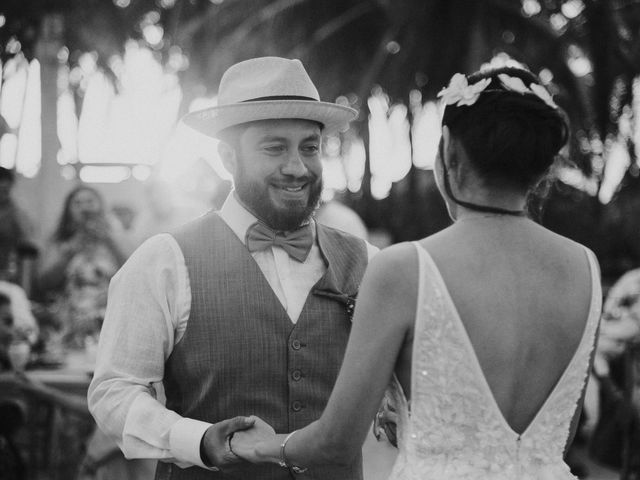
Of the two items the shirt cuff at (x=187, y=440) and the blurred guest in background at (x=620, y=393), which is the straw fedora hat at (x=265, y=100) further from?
the blurred guest in background at (x=620, y=393)

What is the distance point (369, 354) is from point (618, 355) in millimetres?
4096

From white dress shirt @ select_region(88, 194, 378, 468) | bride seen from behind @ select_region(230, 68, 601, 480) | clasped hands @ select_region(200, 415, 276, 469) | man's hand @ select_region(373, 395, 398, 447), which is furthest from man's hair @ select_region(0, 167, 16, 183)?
bride seen from behind @ select_region(230, 68, 601, 480)

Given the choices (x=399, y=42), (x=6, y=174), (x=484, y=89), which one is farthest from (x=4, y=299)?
(x=399, y=42)

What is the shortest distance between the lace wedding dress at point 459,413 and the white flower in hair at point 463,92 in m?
0.32

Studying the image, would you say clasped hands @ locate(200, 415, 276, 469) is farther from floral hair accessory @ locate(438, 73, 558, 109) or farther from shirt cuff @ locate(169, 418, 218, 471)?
floral hair accessory @ locate(438, 73, 558, 109)

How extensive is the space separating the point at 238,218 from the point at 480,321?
1.08 meters

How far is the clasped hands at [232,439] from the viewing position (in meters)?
2.32

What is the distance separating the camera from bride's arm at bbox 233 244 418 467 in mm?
1921

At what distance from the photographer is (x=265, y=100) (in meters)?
2.78

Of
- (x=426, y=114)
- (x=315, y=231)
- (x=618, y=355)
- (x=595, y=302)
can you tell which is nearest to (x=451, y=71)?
(x=426, y=114)

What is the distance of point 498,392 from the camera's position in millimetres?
1935

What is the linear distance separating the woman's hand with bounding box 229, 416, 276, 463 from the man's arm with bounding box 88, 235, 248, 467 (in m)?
0.11

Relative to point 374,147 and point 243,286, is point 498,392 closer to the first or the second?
point 243,286

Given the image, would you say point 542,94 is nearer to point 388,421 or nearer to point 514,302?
point 514,302
